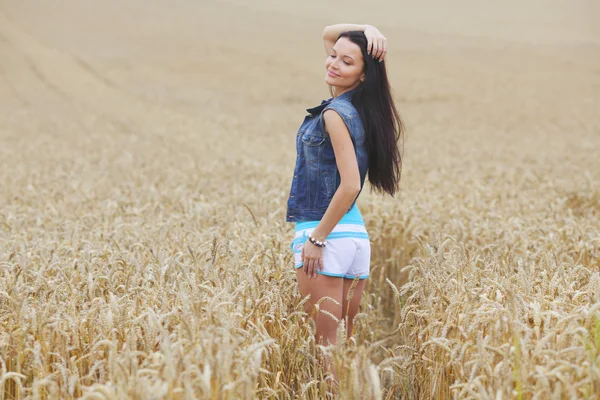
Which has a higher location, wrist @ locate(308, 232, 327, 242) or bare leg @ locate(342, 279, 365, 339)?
wrist @ locate(308, 232, 327, 242)

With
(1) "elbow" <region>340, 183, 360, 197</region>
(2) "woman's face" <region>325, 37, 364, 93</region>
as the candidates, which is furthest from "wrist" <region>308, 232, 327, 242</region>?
(2) "woman's face" <region>325, 37, 364, 93</region>

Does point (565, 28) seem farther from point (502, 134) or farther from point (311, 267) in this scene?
point (311, 267)

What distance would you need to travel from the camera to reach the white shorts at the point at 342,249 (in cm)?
330

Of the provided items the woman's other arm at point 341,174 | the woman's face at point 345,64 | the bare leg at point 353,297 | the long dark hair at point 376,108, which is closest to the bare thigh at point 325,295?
the bare leg at point 353,297

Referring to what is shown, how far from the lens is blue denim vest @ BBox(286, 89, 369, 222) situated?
333 cm

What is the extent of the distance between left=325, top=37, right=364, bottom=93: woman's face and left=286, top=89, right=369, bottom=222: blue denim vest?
0.08 m

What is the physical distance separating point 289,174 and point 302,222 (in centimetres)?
685

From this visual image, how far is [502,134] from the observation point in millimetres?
18891

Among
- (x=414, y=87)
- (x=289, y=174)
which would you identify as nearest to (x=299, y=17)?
(x=414, y=87)

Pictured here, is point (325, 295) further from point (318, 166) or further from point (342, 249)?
point (318, 166)

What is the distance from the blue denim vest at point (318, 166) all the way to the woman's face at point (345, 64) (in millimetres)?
78

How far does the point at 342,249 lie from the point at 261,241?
1.77m

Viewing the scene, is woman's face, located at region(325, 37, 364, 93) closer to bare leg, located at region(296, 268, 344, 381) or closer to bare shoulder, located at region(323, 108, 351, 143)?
bare shoulder, located at region(323, 108, 351, 143)

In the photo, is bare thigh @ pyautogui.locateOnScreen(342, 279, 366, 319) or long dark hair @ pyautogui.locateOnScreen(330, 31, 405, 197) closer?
long dark hair @ pyautogui.locateOnScreen(330, 31, 405, 197)
